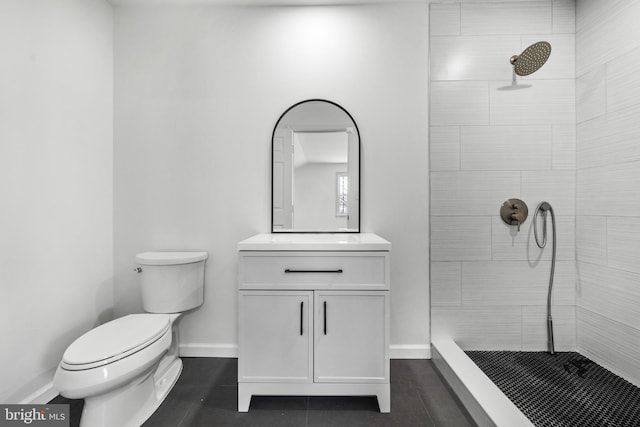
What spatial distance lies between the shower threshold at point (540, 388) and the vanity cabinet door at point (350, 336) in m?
0.47

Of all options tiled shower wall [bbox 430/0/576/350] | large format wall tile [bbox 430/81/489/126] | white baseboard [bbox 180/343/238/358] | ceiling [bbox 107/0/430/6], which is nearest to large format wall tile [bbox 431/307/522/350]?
tiled shower wall [bbox 430/0/576/350]

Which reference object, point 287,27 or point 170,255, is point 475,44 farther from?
point 170,255

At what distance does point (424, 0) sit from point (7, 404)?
10.6ft

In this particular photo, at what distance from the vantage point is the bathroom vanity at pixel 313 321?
1.55 meters

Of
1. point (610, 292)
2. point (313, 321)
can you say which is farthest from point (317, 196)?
point (610, 292)

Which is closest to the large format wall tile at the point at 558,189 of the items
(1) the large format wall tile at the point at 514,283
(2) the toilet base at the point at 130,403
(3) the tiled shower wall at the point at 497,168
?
(3) the tiled shower wall at the point at 497,168

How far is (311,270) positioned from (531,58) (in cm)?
186

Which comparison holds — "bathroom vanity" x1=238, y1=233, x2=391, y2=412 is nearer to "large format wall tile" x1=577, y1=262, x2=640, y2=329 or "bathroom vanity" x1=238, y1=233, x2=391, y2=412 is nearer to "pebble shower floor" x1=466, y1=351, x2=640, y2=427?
"pebble shower floor" x1=466, y1=351, x2=640, y2=427

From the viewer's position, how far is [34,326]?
160cm

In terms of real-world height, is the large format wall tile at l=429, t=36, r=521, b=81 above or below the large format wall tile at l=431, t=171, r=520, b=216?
above

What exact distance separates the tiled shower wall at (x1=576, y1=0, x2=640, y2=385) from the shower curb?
0.84m

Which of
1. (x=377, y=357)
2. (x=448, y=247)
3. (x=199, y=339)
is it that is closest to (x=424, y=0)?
(x=448, y=247)

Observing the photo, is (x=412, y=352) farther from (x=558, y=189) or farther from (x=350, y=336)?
(x=558, y=189)

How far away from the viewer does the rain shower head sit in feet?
6.09
